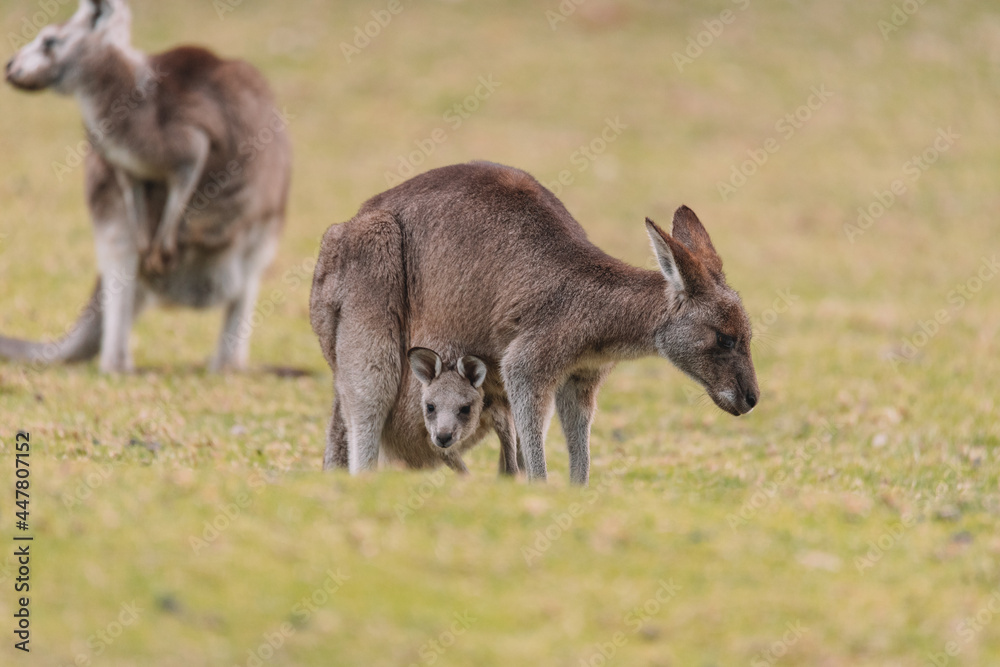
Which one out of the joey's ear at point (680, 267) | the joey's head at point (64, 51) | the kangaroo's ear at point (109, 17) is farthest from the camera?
the kangaroo's ear at point (109, 17)

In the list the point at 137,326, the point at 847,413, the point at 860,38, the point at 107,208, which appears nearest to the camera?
the point at 847,413

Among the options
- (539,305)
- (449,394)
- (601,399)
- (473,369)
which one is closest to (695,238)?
(539,305)

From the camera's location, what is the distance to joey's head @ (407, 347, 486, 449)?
20.2 feet

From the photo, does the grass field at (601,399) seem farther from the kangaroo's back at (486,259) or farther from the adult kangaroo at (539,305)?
the kangaroo's back at (486,259)

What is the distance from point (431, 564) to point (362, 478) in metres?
0.93

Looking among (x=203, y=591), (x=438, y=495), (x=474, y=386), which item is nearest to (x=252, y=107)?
(x=474, y=386)

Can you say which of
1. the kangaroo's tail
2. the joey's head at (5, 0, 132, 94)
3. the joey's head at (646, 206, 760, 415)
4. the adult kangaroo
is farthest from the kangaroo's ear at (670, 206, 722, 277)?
the joey's head at (5, 0, 132, 94)

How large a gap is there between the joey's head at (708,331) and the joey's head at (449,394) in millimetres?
914

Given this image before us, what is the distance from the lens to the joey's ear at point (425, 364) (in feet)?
20.4

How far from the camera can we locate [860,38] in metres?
24.4

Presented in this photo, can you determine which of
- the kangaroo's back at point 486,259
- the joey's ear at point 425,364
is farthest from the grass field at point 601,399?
the kangaroo's back at point 486,259

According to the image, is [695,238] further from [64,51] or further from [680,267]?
[64,51]

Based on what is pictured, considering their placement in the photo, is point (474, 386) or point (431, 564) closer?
point (431, 564)

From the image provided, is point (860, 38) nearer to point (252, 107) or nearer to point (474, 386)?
point (252, 107)
